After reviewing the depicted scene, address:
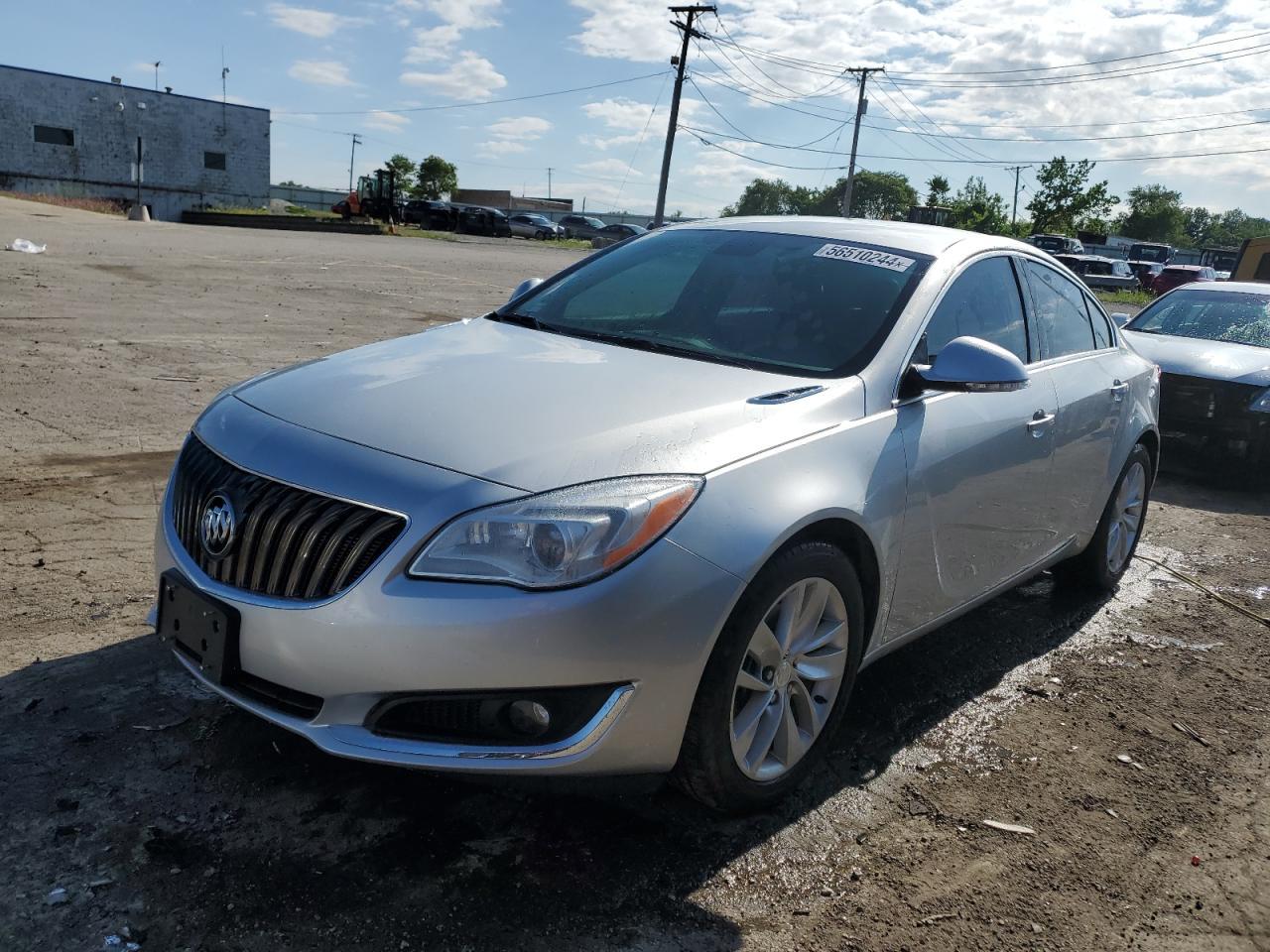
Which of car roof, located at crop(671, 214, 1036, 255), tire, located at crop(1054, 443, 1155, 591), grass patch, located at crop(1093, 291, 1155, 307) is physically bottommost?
tire, located at crop(1054, 443, 1155, 591)

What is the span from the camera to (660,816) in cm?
303

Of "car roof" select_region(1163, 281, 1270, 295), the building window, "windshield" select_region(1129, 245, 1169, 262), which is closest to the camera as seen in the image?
"car roof" select_region(1163, 281, 1270, 295)

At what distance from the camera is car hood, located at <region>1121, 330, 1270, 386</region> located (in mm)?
8320

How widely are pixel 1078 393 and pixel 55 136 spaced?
69246 millimetres

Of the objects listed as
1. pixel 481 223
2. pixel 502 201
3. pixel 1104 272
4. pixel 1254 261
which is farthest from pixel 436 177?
pixel 1254 261

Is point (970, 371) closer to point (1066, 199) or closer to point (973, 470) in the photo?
point (973, 470)

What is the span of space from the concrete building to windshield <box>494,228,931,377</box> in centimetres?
6034

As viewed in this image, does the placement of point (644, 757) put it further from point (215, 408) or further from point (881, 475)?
point (215, 408)

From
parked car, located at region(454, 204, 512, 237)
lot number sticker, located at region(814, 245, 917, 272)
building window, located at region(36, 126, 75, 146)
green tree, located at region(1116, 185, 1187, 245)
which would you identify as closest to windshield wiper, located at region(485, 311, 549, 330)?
lot number sticker, located at region(814, 245, 917, 272)

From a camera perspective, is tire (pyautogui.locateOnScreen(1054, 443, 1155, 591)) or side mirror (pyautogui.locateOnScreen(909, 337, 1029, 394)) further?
tire (pyautogui.locateOnScreen(1054, 443, 1155, 591))

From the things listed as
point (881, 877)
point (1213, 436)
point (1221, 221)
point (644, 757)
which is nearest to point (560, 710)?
point (644, 757)

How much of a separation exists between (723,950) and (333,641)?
1129 millimetres

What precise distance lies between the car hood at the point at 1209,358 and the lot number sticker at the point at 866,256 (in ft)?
16.4

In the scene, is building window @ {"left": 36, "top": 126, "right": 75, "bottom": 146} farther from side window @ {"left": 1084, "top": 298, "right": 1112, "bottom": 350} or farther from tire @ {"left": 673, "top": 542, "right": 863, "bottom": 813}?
tire @ {"left": 673, "top": 542, "right": 863, "bottom": 813}
